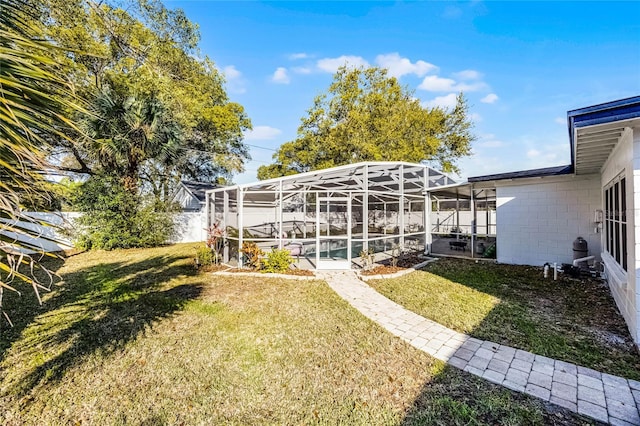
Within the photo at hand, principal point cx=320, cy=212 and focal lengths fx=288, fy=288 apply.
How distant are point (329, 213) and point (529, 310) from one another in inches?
268

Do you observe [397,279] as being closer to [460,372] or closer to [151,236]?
[460,372]

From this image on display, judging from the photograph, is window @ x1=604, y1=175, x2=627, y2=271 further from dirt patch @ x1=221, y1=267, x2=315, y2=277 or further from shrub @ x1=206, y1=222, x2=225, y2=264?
shrub @ x1=206, y1=222, x2=225, y2=264

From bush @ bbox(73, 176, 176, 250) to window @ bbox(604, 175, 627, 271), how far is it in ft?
52.1

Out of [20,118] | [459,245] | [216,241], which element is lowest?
[459,245]

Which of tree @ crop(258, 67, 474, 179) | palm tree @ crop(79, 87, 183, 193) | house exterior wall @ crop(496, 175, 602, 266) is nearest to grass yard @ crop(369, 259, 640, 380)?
house exterior wall @ crop(496, 175, 602, 266)

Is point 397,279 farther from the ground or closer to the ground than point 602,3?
closer to the ground

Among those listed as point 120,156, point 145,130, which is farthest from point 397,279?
point 120,156

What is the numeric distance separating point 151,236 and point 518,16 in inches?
645

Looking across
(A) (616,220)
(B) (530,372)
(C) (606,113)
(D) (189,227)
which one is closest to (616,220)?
(A) (616,220)

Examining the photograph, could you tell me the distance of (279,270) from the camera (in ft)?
28.5

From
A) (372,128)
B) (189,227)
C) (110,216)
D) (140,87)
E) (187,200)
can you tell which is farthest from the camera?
(372,128)

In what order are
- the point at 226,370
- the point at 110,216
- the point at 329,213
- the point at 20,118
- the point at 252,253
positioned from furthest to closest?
the point at 110,216 < the point at 329,213 < the point at 252,253 < the point at 226,370 < the point at 20,118

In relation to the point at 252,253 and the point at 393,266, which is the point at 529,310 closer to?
the point at 393,266

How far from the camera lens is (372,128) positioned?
19719mm
